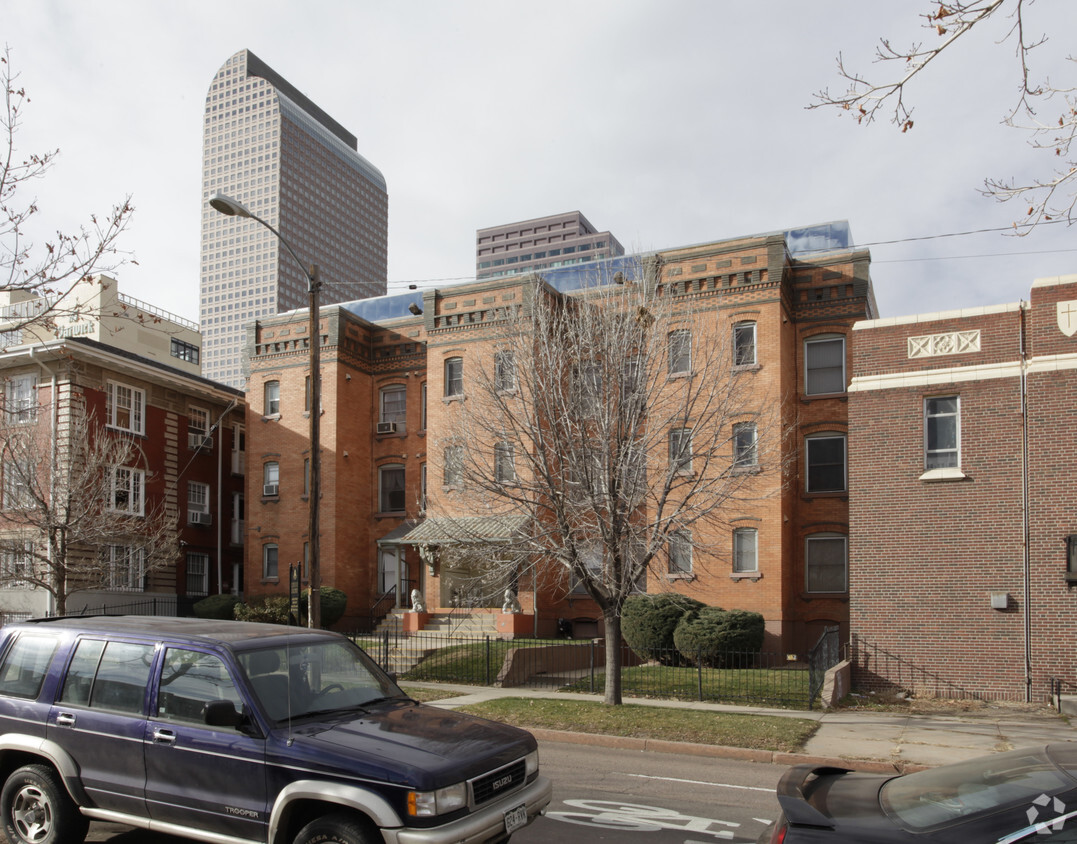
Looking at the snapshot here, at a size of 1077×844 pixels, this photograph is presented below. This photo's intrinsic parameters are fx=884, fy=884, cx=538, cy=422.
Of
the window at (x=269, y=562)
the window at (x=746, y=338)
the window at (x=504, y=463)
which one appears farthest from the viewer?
the window at (x=269, y=562)

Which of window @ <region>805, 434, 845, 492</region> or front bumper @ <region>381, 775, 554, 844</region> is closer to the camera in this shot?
front bumper @ <region>381, 775, 554, 844</region>

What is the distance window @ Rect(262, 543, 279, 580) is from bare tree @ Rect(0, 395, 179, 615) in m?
3.25

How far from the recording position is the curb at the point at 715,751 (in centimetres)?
1162

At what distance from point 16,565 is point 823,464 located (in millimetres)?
25201

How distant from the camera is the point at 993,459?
17.9m

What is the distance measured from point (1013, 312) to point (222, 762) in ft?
57.2

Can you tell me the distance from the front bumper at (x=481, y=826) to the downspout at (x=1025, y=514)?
14056 mm

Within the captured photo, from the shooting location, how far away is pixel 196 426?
124 ft

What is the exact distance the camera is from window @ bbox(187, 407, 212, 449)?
3719cm

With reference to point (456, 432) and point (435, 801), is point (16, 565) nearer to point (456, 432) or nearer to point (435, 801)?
point (456, 432)

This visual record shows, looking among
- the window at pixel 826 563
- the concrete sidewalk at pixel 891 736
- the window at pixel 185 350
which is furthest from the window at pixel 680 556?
the window at pixel 185 350

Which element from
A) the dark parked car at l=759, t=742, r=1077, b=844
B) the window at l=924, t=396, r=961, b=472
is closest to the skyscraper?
the window at l=924, t=396, r=961, b=472

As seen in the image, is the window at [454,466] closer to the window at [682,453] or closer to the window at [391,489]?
the window at [682,453]

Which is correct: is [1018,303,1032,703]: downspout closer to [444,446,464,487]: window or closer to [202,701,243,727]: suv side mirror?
[444,446,464,487]: window
